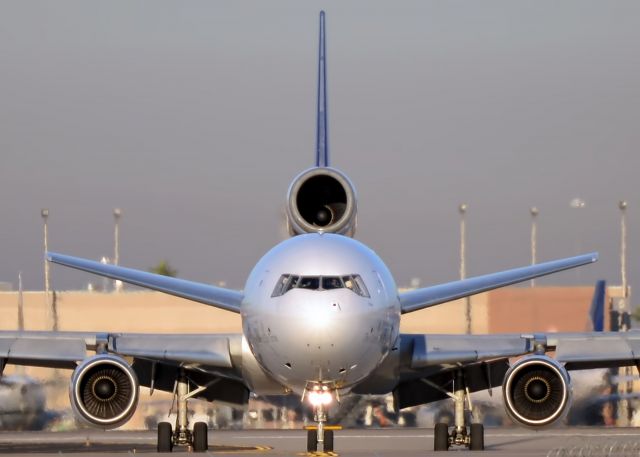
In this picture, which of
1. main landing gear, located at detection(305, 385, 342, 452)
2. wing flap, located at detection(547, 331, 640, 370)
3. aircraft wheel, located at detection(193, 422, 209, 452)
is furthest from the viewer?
wing flap, located at detection(547, 331, 640, 370)

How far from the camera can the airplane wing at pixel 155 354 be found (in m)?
28.4

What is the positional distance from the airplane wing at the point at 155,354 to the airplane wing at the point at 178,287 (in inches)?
46.4

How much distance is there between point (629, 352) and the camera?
2952 centimetres

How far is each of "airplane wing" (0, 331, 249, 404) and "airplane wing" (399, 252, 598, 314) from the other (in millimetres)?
3327

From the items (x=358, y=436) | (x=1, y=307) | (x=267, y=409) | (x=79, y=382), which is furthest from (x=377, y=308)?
(x=1, y=307)

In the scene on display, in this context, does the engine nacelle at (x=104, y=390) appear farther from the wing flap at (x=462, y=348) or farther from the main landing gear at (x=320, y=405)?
the wing flap at (x=462, y=348)

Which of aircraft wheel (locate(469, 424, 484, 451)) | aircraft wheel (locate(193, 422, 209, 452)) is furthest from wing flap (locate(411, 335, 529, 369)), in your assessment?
aircraft wheel (locate(193, 422, 209, 452))

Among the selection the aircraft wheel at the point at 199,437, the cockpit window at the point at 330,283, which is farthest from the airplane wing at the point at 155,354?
the cockpit window at the point at 330,283

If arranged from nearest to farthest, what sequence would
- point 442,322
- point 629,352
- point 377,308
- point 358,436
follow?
point 377,308 < point 629,352 < point 358,436 < point 442,322

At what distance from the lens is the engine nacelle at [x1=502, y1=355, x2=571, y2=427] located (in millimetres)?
27938

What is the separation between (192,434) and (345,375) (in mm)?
6067

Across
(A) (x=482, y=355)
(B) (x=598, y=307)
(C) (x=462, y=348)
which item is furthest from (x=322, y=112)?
(B) (x=598, y=307)

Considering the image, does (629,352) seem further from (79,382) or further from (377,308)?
(79,382)

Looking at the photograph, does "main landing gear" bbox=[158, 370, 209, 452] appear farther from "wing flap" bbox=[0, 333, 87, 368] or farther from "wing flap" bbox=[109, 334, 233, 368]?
"wing flap" bbox=[0, 333, 87, 368]
